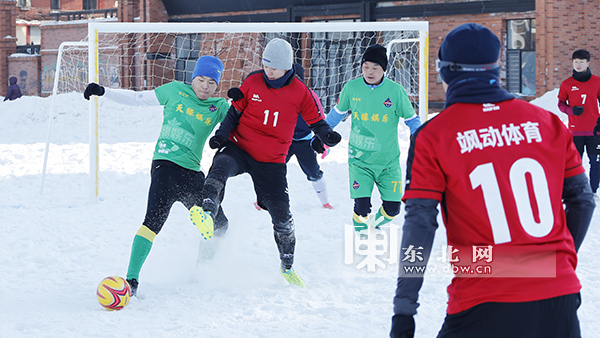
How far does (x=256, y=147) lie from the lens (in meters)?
4.51

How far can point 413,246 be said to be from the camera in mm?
1840

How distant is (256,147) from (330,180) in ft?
17.5

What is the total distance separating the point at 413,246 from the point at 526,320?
388 millimetres

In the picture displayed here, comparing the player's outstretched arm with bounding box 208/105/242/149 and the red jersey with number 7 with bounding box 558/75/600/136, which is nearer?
the player's outstretched arm with bounding box 208/105/242/149

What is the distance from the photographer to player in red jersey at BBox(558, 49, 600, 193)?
25.0 ft

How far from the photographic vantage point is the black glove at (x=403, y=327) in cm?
179

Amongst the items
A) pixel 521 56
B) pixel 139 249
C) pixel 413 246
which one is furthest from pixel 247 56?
pixel 413 246

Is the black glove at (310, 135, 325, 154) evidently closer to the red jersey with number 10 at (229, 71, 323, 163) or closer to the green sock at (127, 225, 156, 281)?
the red jersey with number 10 at (229, 71, 323, 163)

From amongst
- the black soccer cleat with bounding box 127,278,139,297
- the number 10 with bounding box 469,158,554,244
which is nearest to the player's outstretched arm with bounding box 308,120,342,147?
the black soccer cleat with bounding box 127,278,139,297

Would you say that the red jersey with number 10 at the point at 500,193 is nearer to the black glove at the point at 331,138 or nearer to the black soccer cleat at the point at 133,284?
the black glove at the point at 331,138

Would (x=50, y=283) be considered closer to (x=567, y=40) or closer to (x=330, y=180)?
(x=330, y=180)

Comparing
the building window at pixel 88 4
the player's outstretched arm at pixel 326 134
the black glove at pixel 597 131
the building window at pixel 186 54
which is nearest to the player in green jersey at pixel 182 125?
the player's outstretched arm at pixel 326 134

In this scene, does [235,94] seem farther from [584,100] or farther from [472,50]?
[584,100]

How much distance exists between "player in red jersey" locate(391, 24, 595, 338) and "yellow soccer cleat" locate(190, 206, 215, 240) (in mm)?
2170
